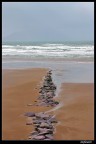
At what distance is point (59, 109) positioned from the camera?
17.7ft

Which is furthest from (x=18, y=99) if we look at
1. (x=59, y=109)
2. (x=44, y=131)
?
(x=44, y=131)

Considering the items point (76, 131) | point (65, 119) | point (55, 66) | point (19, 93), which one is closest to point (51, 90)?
point (19, 93)

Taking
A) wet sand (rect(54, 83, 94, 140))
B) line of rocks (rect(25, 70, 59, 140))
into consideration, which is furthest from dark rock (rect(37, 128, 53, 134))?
wet sand (rect(54, 83, 94, 140))

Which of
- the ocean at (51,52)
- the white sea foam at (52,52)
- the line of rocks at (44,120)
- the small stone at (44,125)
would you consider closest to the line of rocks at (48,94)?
the line of rocks at (44,120)

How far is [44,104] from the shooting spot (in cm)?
563

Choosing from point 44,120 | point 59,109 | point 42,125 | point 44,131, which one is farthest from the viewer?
point 59,109

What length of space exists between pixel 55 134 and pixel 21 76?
4483mm

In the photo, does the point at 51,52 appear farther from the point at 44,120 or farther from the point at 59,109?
the point at 44,120

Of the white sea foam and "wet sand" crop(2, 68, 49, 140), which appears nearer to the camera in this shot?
"wet sand" crop(2, 68, 49, 140)

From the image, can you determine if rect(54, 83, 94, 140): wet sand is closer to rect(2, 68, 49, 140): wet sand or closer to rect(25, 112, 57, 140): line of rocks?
rect(25, 112, 57, 140): line of rocks

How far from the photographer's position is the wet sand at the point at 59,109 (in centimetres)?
433

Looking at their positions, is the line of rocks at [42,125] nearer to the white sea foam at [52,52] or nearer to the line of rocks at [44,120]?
the line of rocks at [44,120]

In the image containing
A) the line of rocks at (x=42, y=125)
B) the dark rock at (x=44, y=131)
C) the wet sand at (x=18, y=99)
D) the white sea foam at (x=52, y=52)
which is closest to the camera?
the line of rocks at (x=42, y=125)

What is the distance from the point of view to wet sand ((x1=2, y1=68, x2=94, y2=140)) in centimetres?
433
